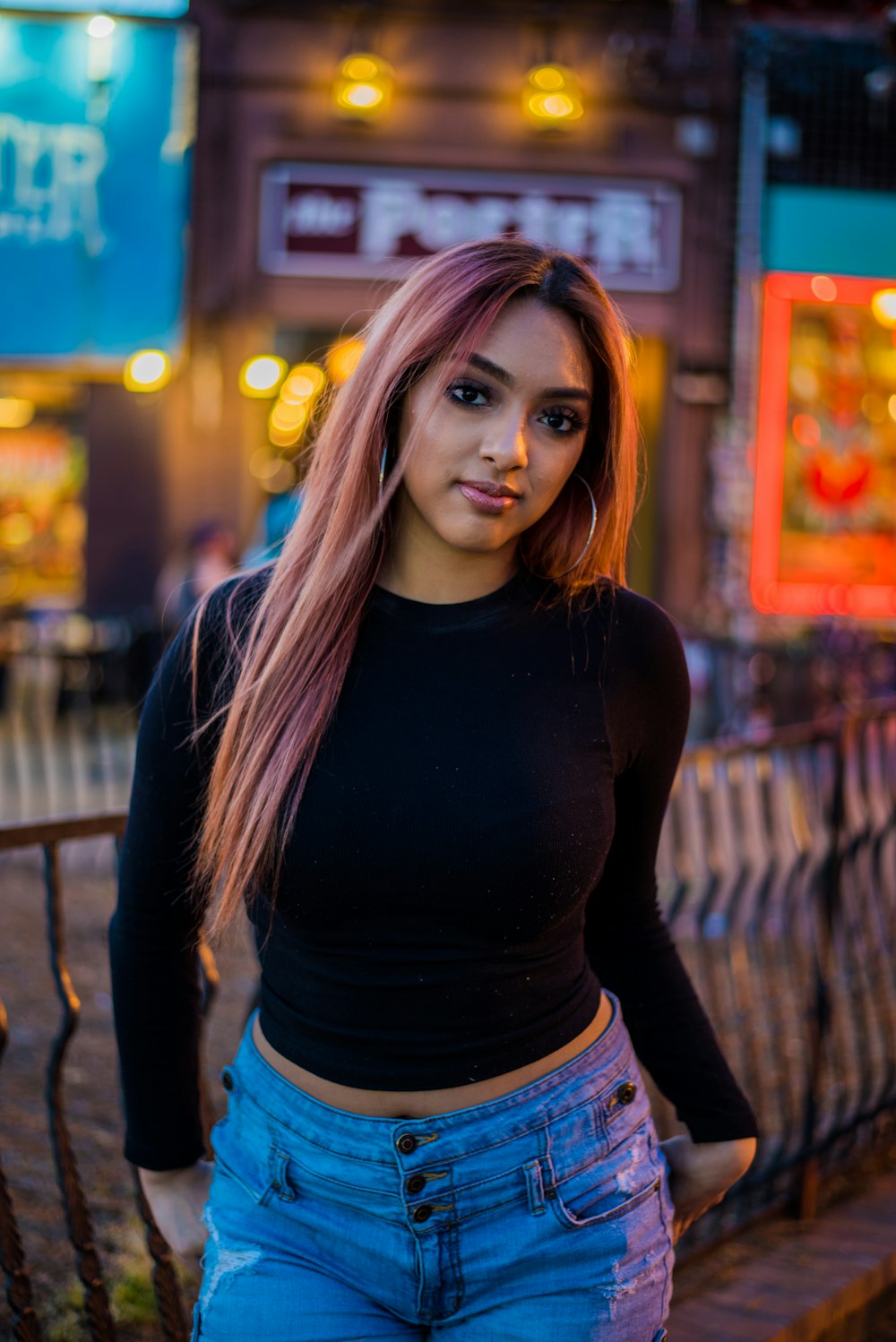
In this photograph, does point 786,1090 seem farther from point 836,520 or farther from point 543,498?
point 836,520

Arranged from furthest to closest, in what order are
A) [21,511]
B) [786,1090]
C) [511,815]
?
[21,511] < [786,1090] < [511,815]

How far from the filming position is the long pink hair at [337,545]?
5.37ft

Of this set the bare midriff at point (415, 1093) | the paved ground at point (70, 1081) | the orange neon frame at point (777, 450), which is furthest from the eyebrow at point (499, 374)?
the orange neon frame at point (777, 450)

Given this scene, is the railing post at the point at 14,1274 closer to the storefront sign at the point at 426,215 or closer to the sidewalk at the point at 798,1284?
the sidewalk at the point at 798,1284

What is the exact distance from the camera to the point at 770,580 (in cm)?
1154

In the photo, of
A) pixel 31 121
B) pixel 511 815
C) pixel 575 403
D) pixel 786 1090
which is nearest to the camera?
pixel 511 815

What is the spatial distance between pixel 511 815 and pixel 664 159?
10628 millimetres

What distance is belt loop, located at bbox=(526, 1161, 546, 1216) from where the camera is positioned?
1.54m

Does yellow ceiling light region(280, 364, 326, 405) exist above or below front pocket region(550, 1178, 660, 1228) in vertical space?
above

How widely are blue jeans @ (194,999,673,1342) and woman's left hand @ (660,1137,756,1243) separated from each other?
0.86 ft

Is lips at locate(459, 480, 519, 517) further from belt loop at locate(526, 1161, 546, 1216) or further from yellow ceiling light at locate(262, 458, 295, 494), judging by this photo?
yellow ceiling light at locate(262, 458, 295, 494)

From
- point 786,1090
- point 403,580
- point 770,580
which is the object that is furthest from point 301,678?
point 770,580

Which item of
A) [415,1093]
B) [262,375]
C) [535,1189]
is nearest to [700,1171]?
[535,1189]

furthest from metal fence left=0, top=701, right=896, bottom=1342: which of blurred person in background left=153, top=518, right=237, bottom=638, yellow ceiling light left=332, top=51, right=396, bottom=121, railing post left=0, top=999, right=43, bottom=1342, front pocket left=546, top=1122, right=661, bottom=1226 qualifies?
yellow ceiling light left=332, top=51, right=396, bottom=121
